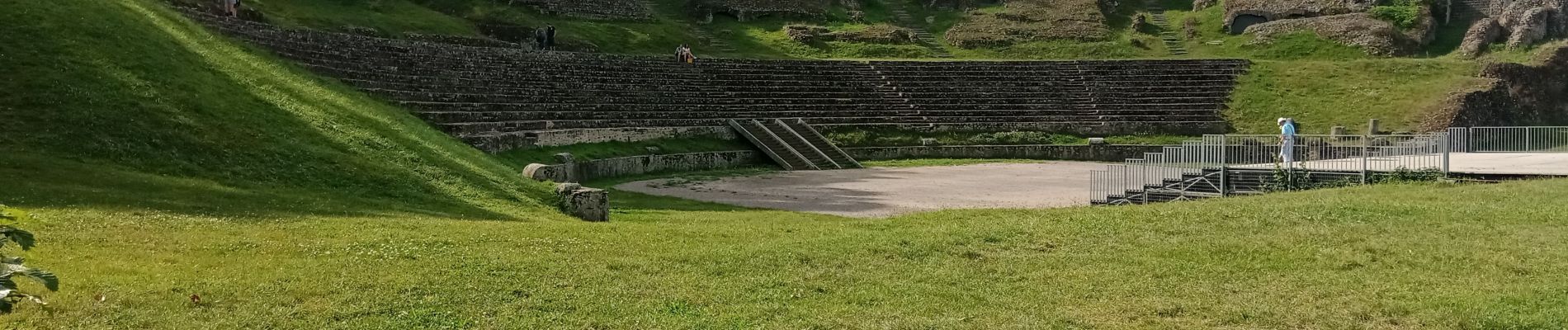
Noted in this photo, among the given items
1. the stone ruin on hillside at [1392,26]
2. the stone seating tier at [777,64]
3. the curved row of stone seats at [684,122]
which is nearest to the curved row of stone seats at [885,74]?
the stone seating tier at [777,64]

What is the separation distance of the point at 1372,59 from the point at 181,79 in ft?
119

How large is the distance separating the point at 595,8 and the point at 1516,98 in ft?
104

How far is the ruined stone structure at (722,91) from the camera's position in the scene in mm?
23781

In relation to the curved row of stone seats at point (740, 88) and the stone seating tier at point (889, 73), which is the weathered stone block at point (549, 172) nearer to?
the curved row of stone seats at point (740, 88)

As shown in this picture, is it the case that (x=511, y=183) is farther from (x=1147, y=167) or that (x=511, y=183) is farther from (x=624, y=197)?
(x=1147, y=167)

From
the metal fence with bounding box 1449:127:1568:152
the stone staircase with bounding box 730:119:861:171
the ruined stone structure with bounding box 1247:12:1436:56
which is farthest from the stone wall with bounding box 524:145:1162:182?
the ruined stone structure with bounding box 1247:12:1436:56

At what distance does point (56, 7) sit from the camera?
16.3 metres

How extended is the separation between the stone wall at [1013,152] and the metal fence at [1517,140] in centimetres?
722

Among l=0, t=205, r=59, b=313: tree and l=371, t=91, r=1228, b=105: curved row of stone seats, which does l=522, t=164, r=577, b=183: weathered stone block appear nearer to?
l=371, t=91, r=1228, b=105: curved row of stone seats

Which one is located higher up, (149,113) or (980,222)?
(149,113)

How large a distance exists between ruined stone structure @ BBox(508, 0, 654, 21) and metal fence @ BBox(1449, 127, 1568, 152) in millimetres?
29001

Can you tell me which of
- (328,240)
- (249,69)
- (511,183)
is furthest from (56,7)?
(328,240)

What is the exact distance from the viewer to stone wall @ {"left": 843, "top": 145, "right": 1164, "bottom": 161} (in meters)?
30.7

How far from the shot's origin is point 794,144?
95.5 feet
